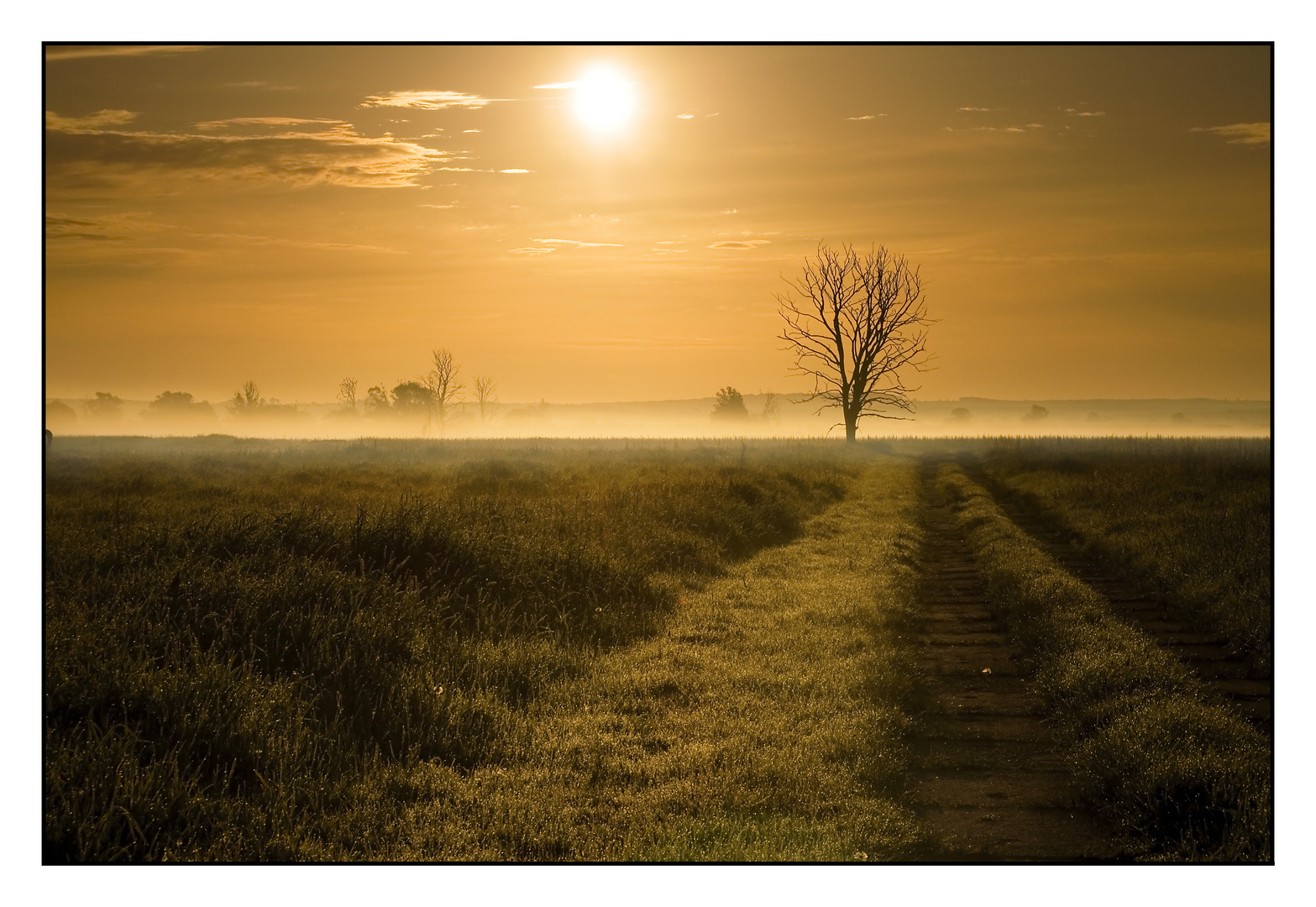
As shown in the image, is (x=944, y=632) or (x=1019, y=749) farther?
(x=944, y=632)

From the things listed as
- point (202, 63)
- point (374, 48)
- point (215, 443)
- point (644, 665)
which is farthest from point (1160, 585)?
point (215, 443)

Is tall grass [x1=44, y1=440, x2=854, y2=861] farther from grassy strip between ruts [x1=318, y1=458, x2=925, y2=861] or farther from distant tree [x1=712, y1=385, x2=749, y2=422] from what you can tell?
distant tree [x1=712, y1=385, x2=749, y2=422]

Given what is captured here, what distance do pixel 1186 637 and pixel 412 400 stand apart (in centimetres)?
10186

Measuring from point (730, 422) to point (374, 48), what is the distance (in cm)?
11922

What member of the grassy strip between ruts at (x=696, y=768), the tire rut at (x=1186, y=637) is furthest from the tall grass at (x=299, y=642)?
the tire rut at (x=1186, y=637)

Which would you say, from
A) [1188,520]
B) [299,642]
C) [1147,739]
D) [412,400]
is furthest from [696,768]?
[412,400]

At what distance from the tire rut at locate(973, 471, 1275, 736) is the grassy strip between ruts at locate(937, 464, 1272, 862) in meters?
0.36

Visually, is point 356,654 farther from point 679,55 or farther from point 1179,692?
point 1179,692

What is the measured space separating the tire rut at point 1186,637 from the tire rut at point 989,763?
169 centimetres

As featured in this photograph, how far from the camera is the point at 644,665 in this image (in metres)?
9.52

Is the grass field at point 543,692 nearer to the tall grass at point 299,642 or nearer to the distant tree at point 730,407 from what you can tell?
the tall grass at point 299,642

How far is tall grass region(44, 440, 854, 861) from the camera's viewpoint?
5758 millimetres

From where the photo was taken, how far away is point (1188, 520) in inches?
666

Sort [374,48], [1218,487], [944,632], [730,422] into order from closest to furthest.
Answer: [374,48], [944,632], [1218,487], [730,422]
